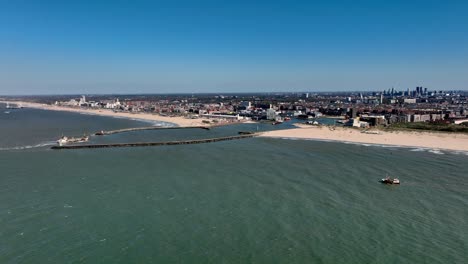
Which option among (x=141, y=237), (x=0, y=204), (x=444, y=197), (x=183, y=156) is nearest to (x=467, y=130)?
(x=444, y=197)

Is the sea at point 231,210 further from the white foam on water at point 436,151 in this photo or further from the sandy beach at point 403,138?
A: the sandy beach at point 403,138

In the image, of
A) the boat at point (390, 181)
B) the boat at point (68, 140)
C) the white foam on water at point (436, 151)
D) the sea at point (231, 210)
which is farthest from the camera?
the boat at point (68, 140)

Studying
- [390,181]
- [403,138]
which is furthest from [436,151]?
[390,181]

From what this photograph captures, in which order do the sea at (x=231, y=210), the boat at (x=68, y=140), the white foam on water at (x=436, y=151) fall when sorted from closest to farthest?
the sea at (x=231, y=210) < the white foam on water at (x=436, y=151) < the boat at (x=68, y=140)

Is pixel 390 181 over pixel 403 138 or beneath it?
over

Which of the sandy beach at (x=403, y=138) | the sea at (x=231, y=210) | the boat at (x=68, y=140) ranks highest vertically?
the boat at (x=68, y=140)

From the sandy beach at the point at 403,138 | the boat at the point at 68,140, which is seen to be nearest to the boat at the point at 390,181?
the sandy beach at the point at 403,138

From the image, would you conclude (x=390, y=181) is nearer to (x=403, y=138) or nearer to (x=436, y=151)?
(x=436, y=151)

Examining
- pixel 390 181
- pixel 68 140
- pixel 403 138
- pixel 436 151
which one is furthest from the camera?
pixel 403 138
